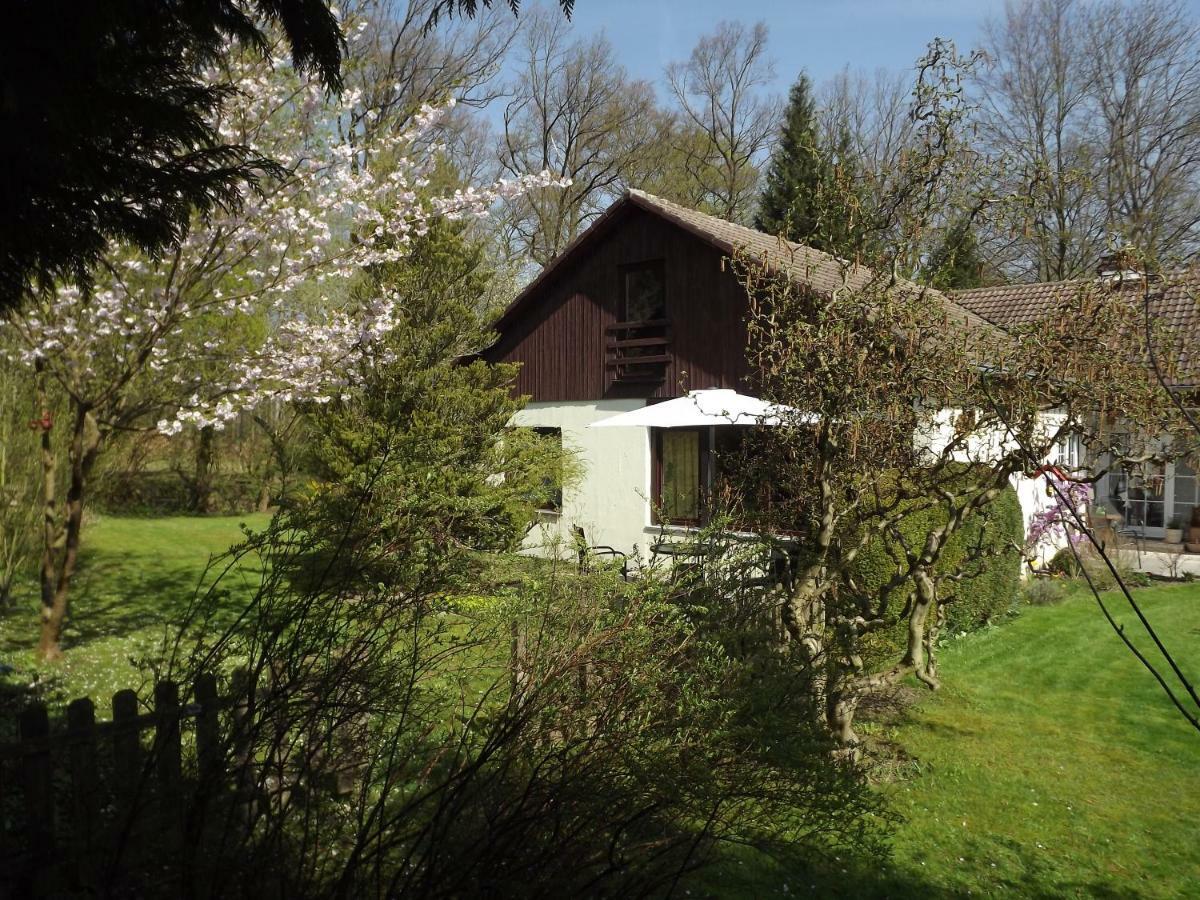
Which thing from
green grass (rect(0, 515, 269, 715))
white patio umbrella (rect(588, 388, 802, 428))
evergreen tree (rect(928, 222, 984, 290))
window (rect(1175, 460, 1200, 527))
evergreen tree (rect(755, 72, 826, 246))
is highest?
evergreen tree (rect(755, 72, 826, 246))

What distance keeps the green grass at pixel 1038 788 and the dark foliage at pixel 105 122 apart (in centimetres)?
407

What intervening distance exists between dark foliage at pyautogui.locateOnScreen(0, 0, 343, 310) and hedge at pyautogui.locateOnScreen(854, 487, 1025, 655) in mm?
6663

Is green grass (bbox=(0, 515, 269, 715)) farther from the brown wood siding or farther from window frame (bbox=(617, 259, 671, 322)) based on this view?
window frame (bbox=(617, 259, 671, 322))

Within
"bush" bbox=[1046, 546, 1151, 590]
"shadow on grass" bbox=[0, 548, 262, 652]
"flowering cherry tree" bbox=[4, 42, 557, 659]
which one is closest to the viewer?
"flowering cherry tree" bbox=[4, 42, 557, 659]

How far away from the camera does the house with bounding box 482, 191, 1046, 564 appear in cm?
1397

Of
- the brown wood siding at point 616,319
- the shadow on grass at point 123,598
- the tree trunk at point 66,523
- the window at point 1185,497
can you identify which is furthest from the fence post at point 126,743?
the window at point 1185,497

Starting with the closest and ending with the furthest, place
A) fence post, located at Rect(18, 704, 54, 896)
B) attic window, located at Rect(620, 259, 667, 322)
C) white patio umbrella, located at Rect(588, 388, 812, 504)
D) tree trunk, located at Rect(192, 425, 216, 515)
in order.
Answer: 1. fence post, located at Rect(18, 704, 54, 896)
2. white patio umbrella, located at Rect(588, 388, 812, 504)
3. attic window, located at Rect(620, 259, 667, 322)
4. tree trunk, located at Rect(192, 425, 216, 515)

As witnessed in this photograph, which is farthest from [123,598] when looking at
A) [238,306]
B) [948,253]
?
[948,253]

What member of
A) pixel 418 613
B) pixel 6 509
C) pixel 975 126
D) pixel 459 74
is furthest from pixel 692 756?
pixel 459 74

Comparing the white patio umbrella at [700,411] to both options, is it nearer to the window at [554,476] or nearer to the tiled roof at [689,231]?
the window at [554,476]

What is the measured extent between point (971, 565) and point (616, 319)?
7476 mm

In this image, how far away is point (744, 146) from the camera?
32406 millimetres

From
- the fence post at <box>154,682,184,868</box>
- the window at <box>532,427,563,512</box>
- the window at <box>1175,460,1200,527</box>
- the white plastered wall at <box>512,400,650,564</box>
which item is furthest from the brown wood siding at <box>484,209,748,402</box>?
the fence post at <box>154,682,184,868</box>

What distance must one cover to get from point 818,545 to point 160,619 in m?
7.52
